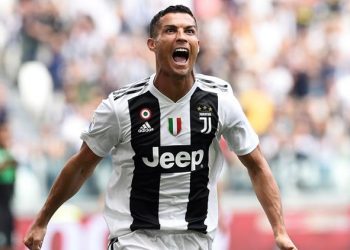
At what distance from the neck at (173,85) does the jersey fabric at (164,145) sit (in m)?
0.03

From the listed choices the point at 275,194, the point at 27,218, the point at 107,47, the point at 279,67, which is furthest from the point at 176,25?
the point at 279,67

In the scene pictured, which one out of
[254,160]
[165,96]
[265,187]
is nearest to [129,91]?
[165,96]

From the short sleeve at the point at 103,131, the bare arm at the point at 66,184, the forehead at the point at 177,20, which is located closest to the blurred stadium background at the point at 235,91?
the bare arm at the point at 66,184

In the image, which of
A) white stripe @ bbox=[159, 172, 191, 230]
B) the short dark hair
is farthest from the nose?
white stripe @ bbox=[159, 172, 191, 230]

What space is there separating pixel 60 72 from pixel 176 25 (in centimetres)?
815

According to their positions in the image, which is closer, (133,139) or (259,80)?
(133,139)

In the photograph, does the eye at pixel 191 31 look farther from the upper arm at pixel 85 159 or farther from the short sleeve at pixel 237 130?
the upper arm at pixel 85 159

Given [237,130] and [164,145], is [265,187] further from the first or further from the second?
[164,145]

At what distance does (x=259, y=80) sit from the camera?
1550 centimetres

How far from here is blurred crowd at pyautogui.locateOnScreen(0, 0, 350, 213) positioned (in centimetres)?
1369

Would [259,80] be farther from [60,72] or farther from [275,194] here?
[275,194]

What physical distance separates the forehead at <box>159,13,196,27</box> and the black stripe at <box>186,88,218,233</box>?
44 centimetres

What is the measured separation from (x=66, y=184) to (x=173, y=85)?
885 mm

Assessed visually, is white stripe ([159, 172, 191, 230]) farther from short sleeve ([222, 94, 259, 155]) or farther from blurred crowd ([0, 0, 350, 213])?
blurred crowd ([0, 0, 350, 213])
